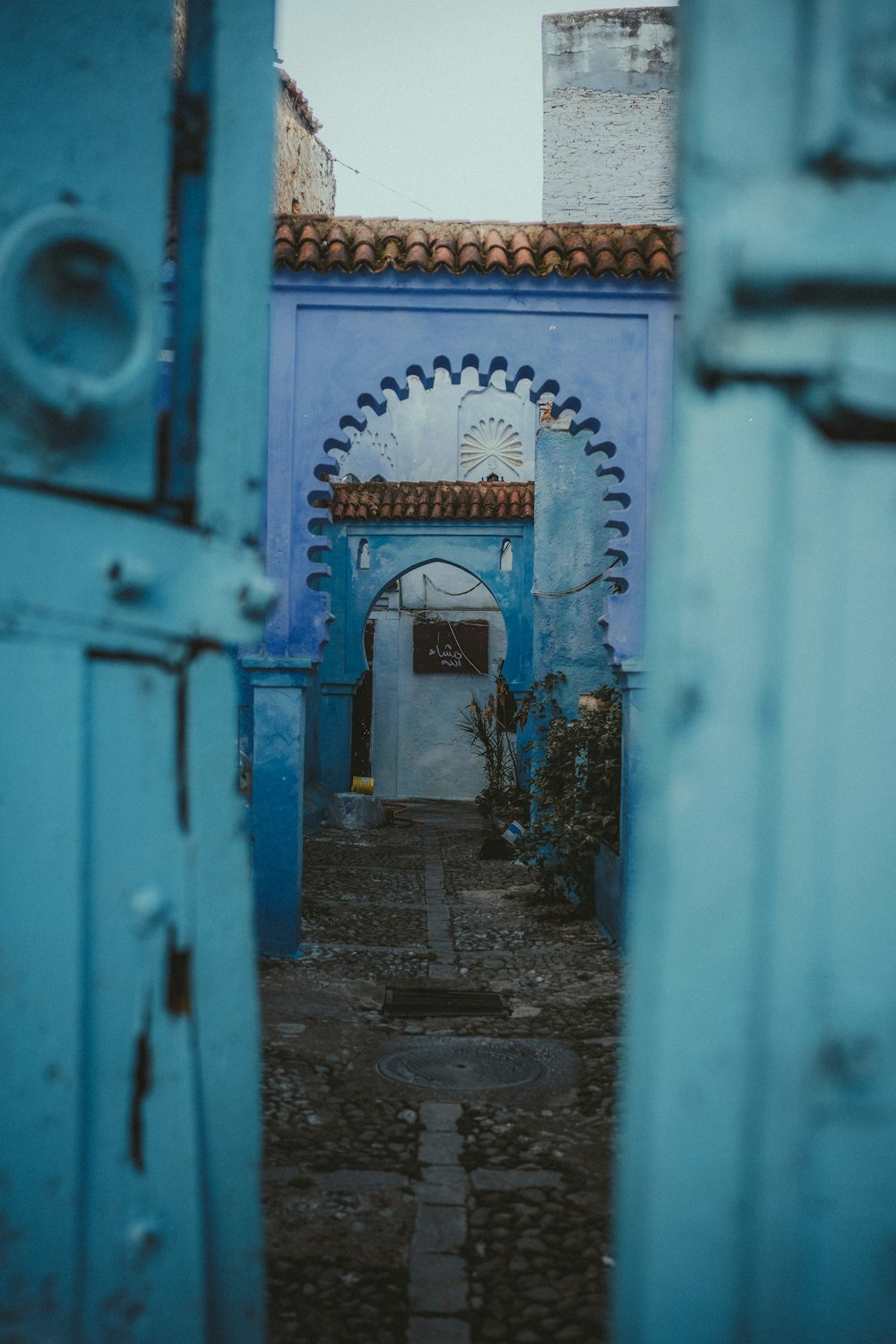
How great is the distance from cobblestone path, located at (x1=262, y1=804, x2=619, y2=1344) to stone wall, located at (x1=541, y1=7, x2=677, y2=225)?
9932mm

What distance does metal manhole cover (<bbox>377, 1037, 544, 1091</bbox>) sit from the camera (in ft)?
13.7

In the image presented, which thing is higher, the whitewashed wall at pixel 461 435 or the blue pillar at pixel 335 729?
the whitewashed wall at pixel 461 435

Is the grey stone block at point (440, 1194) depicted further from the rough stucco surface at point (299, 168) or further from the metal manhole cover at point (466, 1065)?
the rough stucco surface at point (299, 168)

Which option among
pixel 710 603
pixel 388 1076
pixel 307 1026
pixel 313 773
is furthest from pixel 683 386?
pixel 313 773

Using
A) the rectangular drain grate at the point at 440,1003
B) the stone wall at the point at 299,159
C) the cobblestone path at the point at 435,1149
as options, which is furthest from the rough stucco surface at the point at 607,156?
the rectangular drain grate at the point at 440,1003

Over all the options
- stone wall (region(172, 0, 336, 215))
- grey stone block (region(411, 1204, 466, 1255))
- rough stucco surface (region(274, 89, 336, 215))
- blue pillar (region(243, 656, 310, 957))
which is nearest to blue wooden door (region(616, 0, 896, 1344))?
grey stone block (region(411, 1204, 466, 1255))

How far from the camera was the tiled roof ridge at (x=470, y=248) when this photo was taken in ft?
21.2

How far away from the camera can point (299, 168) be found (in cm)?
1390

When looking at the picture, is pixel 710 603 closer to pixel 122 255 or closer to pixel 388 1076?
pixel 122 255

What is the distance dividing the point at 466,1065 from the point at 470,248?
4858 millimetres

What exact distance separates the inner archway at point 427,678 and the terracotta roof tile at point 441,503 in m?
3.41

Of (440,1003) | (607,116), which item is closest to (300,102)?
(607,116)

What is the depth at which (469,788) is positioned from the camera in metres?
18.5

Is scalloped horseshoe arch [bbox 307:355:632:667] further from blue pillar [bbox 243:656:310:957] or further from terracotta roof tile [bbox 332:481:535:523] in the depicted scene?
terracotta roof tile [bbox 332:481:535:523]
